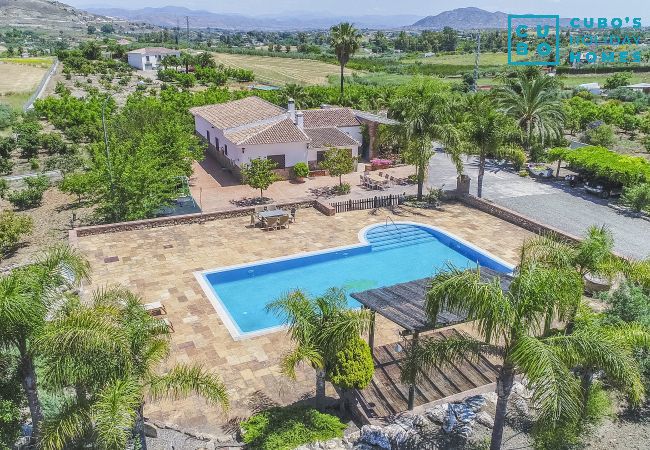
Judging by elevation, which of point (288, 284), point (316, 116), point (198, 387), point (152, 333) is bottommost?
point (288, 284)

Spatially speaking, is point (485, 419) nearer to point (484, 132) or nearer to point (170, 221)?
point (170, 221)

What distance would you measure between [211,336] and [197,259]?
637 cm

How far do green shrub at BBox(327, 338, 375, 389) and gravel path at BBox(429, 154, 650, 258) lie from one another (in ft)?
53.4

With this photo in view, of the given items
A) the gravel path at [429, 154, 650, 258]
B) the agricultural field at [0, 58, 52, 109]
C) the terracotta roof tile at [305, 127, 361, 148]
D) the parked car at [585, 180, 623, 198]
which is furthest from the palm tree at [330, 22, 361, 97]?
the agricultural field at [0, 58, 52, 109]

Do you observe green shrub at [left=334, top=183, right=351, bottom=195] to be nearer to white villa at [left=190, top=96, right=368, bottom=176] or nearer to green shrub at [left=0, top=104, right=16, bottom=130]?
white villa at [left=190, top=96, right=368, bottom=176]

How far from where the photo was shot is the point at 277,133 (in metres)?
34.9

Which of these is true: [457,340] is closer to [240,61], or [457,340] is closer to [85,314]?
[85,314]

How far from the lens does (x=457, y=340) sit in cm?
1046

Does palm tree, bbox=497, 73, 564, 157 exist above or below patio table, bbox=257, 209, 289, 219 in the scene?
above

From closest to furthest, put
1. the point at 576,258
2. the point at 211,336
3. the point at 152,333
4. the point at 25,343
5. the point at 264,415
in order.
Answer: the point at 25,343 < the point at 152,333 < the point at 264,415 < the point at 576,258 < the point at 211,336

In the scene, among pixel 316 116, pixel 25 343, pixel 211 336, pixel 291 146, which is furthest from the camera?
pixel 316 116

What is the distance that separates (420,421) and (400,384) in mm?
1859

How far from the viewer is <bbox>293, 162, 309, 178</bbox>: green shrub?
34688 mm

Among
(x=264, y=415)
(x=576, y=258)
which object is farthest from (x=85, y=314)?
(x=576, y=258)
